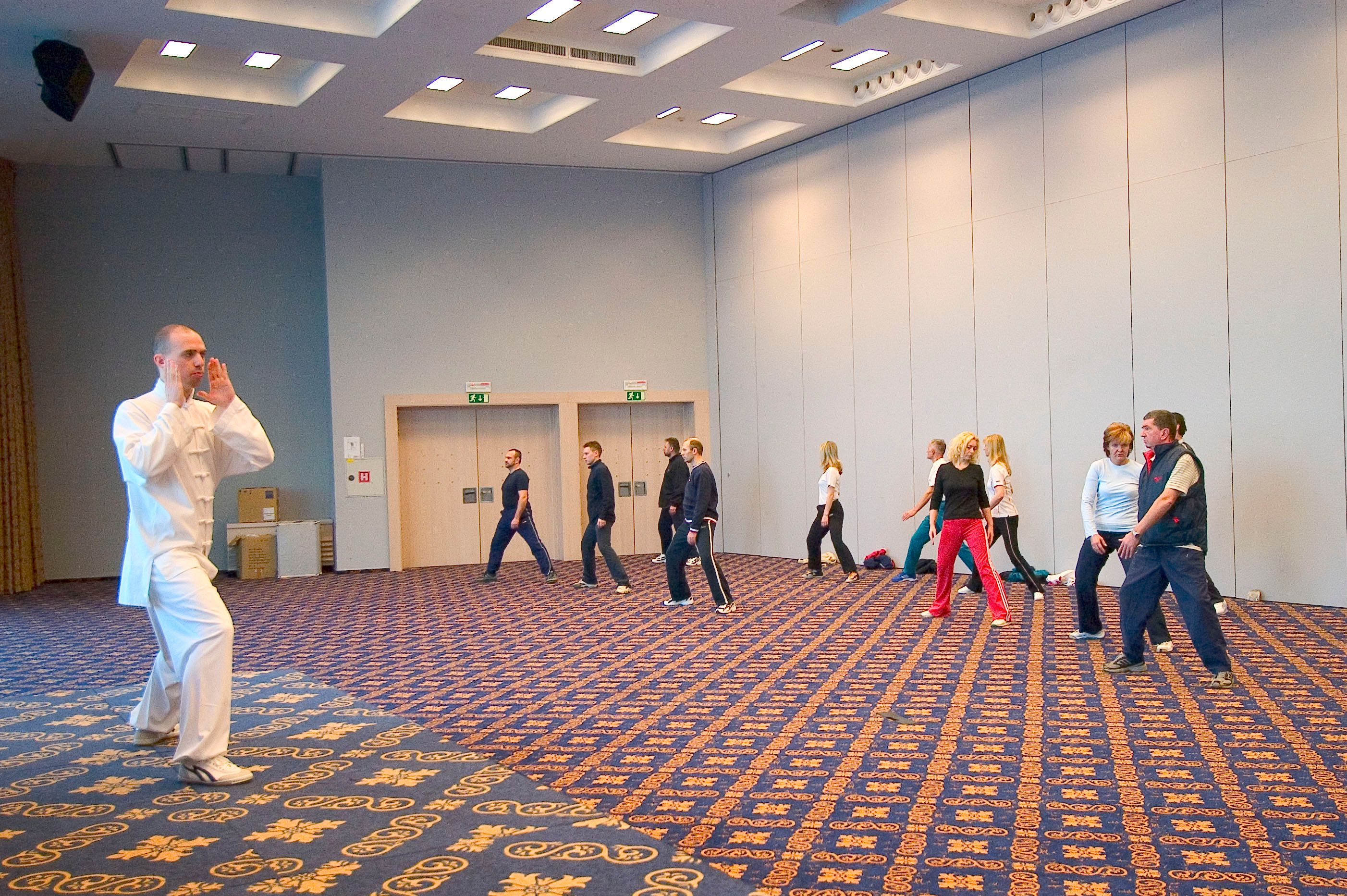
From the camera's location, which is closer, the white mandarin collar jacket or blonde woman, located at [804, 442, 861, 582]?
the white mandarin collar jacket

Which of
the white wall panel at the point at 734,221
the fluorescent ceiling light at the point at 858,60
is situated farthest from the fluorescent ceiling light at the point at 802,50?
the white wall panel at the point at 734,221

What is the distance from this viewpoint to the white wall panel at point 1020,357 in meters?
12.3

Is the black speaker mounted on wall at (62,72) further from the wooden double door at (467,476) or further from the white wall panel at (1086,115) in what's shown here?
the white wall panel at (1086,115)

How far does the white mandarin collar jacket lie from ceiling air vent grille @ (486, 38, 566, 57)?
25.1 ft

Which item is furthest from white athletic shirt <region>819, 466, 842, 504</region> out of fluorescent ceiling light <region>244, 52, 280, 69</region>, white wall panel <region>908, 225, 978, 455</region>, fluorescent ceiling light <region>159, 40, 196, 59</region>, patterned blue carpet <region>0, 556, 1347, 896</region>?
fluorescent ceiling light <region>159, 40, 196, 59</region>

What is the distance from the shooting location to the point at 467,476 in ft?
54.9

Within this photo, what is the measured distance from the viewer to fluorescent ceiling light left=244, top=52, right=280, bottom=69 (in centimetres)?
1212

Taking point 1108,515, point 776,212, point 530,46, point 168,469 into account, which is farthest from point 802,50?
point 168,469

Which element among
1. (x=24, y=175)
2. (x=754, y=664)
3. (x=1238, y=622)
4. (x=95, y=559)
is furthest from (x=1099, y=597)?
(x=24, y=175)

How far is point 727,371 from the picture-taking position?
1730 centimetres

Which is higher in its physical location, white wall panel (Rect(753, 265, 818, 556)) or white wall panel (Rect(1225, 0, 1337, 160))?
white wall panel (Rect(1225, 0, 1337, 160))

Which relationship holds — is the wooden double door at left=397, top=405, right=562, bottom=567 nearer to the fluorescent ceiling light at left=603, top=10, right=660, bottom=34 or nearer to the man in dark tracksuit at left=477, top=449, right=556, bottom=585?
the man in dark tracksuit at left=477, top=449, right=556, bottom=585

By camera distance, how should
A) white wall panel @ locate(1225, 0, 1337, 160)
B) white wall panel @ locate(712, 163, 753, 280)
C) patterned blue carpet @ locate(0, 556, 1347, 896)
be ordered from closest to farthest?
patterned blue carpet @ locate(0, 556, 1347, 896), white wall panel @ locate(1225, 0, 1337, 160), white wall panel @ locate(712, 163, 753, 280)

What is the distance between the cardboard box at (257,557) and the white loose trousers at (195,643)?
10892mm
